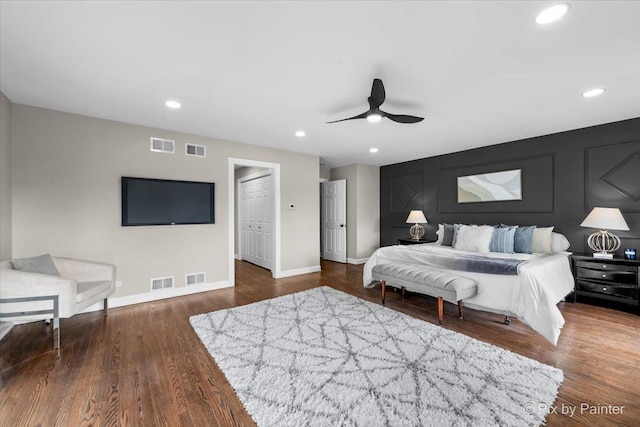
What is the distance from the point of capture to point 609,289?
11.4 feet

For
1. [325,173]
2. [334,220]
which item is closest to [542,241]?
[334,220]

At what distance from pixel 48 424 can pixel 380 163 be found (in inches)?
259

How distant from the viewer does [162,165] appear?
3.95m

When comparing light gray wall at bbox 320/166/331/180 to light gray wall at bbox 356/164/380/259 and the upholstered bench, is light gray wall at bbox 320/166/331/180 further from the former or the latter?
the upholstered bench

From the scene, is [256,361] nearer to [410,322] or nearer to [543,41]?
[410,322]

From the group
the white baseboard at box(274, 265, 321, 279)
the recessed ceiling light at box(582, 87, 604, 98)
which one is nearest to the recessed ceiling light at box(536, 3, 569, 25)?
the recessed ceiling light at box(582, 87, 604, 98)

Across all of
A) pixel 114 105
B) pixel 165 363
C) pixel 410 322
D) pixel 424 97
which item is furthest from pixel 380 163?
pixel 165 363

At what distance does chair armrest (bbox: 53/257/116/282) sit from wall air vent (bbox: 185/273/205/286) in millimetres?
1094

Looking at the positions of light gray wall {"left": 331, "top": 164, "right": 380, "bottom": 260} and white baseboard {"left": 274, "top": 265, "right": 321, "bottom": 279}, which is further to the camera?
light gray wall {"left": 331, "top": 164, "right": 380, "bottom": 260}

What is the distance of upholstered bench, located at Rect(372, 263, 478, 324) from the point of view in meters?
2.92

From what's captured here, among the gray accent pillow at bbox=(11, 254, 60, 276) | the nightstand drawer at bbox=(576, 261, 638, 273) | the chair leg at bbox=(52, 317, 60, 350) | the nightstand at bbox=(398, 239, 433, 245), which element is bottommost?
the chair leg at bbox=(52, 317, 60, 350)

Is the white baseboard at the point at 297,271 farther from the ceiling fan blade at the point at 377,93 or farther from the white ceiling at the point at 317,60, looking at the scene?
the ceiling fan blade at the point at 377,93

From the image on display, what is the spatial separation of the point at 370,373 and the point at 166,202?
11.7 feet

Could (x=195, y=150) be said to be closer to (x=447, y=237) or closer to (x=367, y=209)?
(x=367, y=209)
